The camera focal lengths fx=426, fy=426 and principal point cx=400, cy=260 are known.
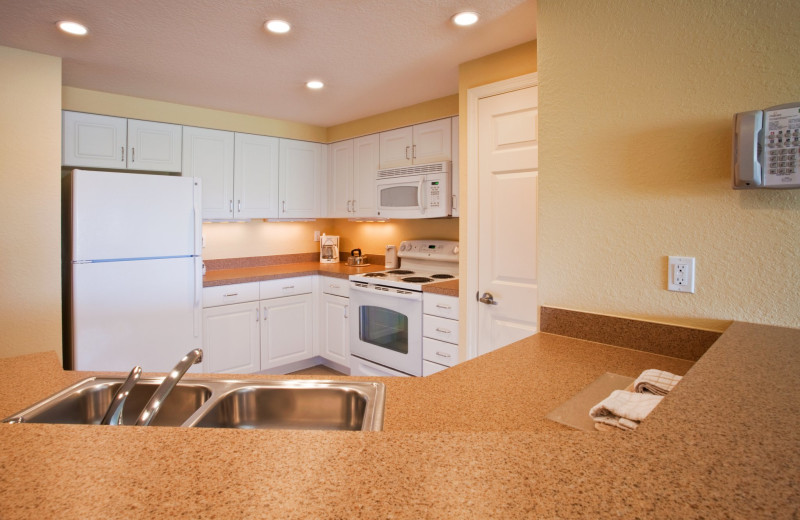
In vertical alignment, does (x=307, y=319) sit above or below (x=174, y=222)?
below

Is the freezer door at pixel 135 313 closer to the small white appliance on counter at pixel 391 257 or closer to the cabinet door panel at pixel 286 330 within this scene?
the cabinet door panel at pixel 286 330

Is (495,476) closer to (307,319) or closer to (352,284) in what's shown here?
(352,284)

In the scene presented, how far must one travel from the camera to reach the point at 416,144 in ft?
11.0

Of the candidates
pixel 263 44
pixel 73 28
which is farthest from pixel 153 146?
pixel 263 44

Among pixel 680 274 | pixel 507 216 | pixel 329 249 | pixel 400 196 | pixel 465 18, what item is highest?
pixel 465 18

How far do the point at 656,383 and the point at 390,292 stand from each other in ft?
7.14

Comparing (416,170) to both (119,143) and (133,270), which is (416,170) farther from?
(119,143)

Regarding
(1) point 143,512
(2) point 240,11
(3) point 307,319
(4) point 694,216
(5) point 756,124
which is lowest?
(3) point 307,319

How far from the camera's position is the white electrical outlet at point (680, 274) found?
1324 millimetres

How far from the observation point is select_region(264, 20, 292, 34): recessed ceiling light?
6.71 ft

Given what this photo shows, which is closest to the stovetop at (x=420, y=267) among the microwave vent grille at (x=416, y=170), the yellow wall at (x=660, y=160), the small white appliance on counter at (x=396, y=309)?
the small white appliance on counter at (x=396, y=309)

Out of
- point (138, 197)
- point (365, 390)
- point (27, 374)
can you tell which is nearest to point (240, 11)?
point (138, 197)

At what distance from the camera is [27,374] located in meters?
1.18

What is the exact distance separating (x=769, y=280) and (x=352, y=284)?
2654 mm
